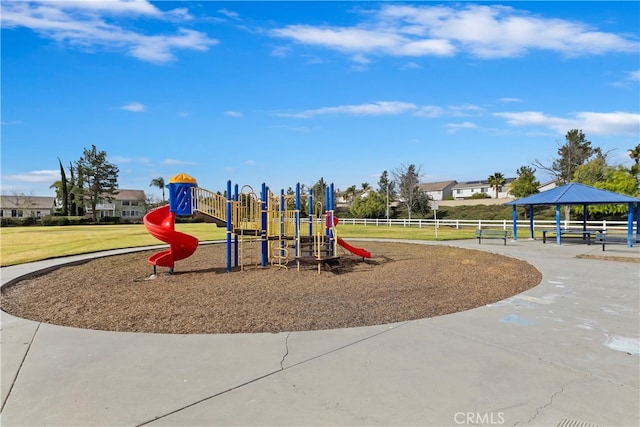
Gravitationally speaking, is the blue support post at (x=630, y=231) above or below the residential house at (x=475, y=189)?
below

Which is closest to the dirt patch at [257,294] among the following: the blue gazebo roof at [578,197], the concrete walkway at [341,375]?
the concrete walkway at [341,375]

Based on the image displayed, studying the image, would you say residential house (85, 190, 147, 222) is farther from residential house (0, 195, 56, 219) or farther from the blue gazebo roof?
the blue gazebo roof

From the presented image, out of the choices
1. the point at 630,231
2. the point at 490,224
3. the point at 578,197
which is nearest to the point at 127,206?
the point at 490,224

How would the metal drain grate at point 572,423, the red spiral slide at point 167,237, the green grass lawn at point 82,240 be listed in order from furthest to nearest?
the green grass lawn at point 82,240, the red spiral slide at point 167,237, the metal drain grate at point 572,423

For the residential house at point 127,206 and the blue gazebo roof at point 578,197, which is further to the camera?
the residential house at point 127,206

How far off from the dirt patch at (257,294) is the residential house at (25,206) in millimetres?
79669

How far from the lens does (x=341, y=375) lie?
13.4 ft

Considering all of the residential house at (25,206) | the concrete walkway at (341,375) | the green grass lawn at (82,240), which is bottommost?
the concrete walkway at (341,375)

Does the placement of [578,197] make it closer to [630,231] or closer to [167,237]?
[630,231]

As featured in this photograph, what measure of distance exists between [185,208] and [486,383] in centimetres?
980

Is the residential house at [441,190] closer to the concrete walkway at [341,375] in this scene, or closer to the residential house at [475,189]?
the residential house at [475,189]

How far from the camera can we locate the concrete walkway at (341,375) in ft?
10.9

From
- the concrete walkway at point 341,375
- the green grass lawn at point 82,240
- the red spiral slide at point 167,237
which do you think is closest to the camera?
the concrete walkway at point 341,375

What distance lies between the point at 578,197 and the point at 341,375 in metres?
20.0
